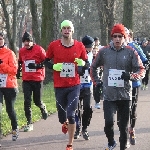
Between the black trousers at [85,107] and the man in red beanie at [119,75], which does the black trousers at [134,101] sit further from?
the man in red beanie at [119,75]

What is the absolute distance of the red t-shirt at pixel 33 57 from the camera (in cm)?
862

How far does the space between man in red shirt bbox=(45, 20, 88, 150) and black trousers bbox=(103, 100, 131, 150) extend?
2.63ft

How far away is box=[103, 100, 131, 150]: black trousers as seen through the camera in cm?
631

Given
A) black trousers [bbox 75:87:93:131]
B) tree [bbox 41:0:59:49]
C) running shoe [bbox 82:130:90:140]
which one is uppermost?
tree [bbox 41:0:59:49]

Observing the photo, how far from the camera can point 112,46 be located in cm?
633

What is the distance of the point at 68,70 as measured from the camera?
7.04m

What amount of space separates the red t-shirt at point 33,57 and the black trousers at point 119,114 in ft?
8.70

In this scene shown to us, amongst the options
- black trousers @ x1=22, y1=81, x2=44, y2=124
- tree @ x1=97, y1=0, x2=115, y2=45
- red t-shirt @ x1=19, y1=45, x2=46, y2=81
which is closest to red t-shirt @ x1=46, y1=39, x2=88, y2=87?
red t-shirt @ x1=19, y1=45, x2=46, y2=81

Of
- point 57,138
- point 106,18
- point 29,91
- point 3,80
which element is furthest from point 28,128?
point 106,18

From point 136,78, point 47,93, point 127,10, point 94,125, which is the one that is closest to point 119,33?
point 136,78

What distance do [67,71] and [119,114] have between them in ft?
3.83

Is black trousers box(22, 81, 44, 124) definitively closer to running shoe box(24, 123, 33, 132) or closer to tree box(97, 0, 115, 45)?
Result: running shoe box(24, 123, 33, 132)

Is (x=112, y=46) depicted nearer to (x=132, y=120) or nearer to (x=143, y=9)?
(x=132, y=120)

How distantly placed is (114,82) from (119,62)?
0.98 ft
